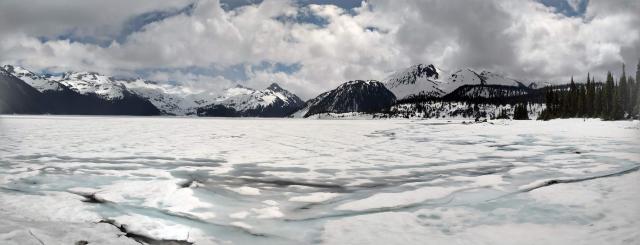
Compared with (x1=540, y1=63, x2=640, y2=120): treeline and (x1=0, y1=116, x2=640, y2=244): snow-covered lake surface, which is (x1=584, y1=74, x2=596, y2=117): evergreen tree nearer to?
(x1=540, y1=63, x2=640, y2=120): treeline

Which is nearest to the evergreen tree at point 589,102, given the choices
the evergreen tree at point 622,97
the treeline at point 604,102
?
the treeline at point 604,102

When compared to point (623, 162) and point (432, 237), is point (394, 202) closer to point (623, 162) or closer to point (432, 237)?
point (432, 237)

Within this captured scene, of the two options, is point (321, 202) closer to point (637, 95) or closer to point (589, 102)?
point (637, 95)

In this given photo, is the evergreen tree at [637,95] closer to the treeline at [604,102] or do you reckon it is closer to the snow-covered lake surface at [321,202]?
the treeline at [604,102]

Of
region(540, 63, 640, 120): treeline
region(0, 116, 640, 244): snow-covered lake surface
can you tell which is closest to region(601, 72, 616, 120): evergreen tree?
region(540, 63, 640, 120): treeline

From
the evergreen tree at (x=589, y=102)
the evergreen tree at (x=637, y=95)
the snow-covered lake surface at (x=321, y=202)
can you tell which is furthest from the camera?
the evergreen tree at (x=589, y=102)

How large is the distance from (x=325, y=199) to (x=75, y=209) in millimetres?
6550

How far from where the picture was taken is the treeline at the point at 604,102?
108m

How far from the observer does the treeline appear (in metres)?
108

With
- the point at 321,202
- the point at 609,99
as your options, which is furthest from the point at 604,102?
the point at 321,202

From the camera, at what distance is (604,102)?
4557 inches

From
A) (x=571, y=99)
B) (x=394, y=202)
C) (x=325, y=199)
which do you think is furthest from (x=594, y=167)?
(x=571, y=99)

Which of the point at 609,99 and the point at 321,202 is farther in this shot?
the point at 609,99

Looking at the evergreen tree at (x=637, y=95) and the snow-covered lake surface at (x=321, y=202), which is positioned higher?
the evergreen tree at (x=637, y=95)
